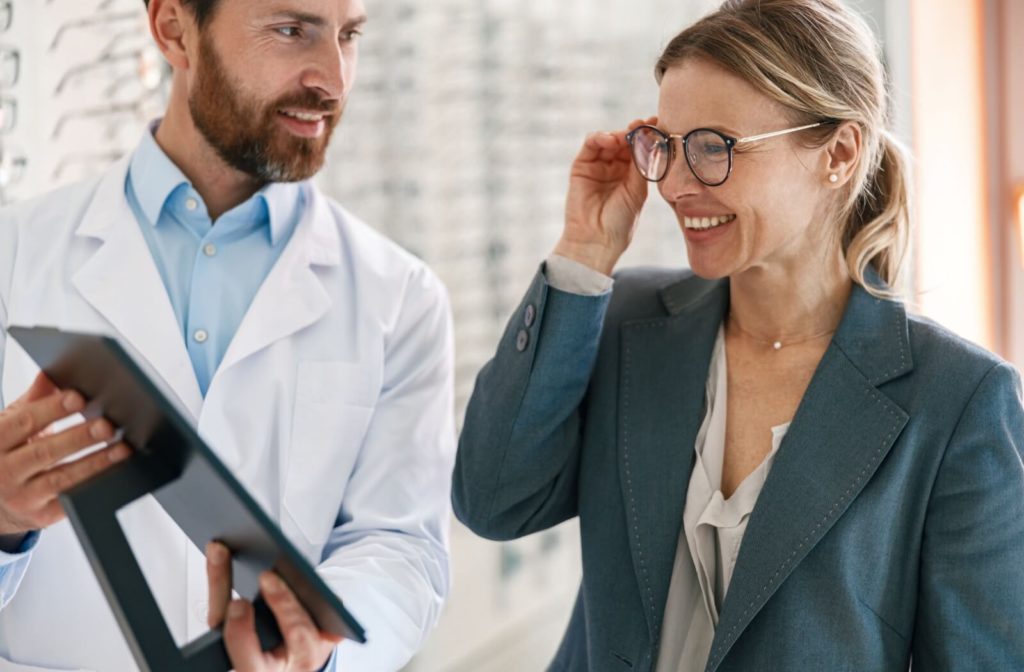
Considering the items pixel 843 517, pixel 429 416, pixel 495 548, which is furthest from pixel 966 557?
pixel 495 548

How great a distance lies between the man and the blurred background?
3.19 ft

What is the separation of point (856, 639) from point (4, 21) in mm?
1700

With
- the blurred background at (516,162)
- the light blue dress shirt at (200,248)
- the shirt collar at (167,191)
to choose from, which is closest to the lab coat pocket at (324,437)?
the light blue dress shirt at (200,248)

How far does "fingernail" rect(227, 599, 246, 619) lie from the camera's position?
1095 mm

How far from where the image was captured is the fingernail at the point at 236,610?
1095 mm

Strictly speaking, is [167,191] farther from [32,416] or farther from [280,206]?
[32,416]

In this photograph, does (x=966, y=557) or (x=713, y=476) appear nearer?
(x=966, y=557)

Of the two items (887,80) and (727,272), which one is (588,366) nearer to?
(727,272)

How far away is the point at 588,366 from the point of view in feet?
5.35

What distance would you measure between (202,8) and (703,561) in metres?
1.19

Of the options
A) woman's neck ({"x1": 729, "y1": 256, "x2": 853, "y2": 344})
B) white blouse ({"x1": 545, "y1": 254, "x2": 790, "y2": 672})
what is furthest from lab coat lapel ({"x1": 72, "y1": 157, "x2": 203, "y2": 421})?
woman's neck ({"x1": 729, "y1": 256, "x2": 853, "y2": 344})

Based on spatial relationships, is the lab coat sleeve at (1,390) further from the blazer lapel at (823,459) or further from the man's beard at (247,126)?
the blazer lapel at (823,459)

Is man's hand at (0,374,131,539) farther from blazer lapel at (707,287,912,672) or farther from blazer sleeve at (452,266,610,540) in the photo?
blazer lapel at (707,287,912,672)

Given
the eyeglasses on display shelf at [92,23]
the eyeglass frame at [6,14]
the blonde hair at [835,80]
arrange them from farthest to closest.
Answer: the eyeglasses on display shelf at [92,23]
the eyeglass frame at [6,14]
the blonde hair at [835,80]
